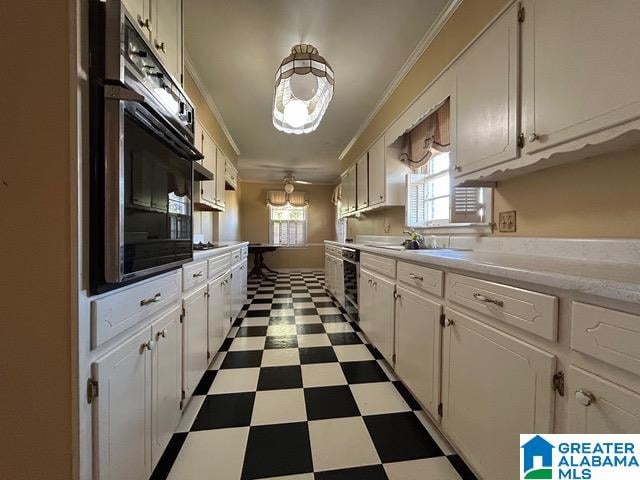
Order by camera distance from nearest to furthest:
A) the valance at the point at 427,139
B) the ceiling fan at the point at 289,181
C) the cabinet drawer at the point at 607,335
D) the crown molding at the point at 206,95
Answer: the cabinet drawer at the point at 607,335
the valance at the point at 427,139
the crown molding at the point at 206,95
the ceiling fan at the point at 289,181

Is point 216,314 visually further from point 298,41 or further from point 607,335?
point 298,41

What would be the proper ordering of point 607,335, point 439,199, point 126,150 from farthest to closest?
point 439,199, point 126,150, point 607,335

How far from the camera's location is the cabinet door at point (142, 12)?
982mm

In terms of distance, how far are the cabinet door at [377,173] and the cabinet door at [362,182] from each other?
0.15m

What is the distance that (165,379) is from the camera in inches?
43.9

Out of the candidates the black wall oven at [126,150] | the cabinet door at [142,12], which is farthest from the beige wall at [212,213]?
the black wall oven at [126,150]

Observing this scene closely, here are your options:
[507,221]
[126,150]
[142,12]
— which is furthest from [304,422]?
[142,12]

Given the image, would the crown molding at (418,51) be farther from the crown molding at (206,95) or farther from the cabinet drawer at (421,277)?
the crown molding at (206,95)

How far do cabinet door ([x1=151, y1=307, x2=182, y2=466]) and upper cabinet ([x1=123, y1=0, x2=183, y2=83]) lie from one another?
1202 mm

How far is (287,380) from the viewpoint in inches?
69.9

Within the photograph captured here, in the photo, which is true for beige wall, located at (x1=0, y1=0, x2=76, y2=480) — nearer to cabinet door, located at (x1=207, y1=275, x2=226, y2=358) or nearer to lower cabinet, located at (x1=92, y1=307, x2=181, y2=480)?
lower cabinet, located at (x1=92, y1=307, x2=181, y2=480)

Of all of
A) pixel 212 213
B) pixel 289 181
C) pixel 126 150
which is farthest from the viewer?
pixel 289 181

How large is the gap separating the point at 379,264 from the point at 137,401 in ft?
5.39

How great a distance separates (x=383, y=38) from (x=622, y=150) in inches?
70.6
